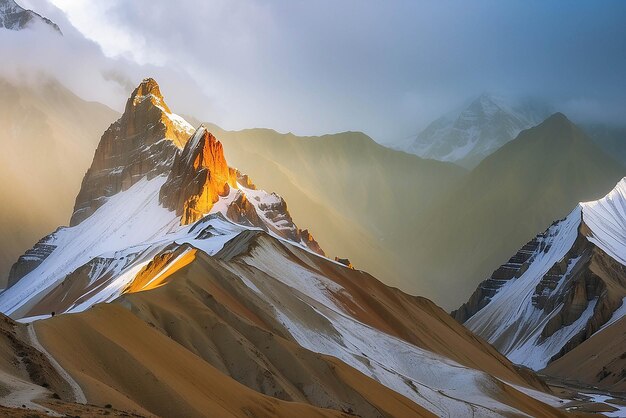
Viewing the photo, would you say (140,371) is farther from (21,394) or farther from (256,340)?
(256,340)

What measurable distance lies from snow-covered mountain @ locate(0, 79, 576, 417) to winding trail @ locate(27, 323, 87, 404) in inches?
4.4

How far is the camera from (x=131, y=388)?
190ft

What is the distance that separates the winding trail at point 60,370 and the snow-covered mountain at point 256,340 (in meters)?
0.11

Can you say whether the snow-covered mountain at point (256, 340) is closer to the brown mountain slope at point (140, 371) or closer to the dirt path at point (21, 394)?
the brown mountain slope at point (140, 371)

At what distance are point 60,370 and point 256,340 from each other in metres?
36.4

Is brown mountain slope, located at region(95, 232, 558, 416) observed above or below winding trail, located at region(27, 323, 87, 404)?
above

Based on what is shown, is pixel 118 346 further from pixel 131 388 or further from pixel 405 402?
pixel 405 402

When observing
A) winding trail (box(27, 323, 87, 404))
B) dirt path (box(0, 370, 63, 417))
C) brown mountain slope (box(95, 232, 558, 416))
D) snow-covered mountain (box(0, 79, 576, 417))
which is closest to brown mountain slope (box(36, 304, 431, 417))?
snow-covered mountain (box(0, 79, 576, 417))

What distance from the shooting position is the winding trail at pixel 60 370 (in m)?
50.1

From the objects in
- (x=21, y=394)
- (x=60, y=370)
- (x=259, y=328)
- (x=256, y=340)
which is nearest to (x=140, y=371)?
(x=60, y=370)

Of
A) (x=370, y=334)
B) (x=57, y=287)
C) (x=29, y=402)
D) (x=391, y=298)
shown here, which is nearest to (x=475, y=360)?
(x=391, y=298)

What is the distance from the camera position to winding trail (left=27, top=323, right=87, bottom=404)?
164 ft

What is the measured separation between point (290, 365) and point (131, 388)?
97.6 ft

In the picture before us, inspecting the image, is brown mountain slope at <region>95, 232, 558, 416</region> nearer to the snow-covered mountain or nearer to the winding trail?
the snow-covered mountain
